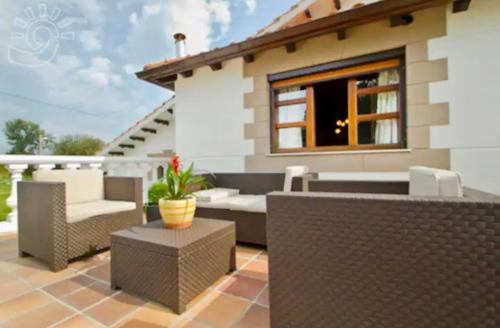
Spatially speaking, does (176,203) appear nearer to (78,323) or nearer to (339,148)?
(78,323)

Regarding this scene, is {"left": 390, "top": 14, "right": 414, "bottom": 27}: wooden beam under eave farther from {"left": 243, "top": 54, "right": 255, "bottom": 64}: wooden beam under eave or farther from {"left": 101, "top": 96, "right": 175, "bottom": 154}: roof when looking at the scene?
{"left": 101, "top": 96, "right": 175, "bottom": 154}: roof

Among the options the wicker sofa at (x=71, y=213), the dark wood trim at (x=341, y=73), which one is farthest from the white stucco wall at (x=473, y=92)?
the wicker sofa at (x=71, y=213)

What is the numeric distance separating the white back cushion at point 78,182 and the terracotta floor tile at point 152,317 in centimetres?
185

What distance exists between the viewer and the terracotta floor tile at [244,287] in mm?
1671

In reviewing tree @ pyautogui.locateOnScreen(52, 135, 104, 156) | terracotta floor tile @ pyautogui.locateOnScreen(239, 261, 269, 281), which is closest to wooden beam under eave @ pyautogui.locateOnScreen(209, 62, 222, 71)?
terracotta floor tile @ pyautogui.locateOnScreen(239, 261, 269, 281)

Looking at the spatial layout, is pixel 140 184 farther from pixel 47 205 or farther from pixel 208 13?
pixel 208 13

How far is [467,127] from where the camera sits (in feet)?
8.97

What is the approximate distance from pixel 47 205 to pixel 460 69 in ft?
15.4

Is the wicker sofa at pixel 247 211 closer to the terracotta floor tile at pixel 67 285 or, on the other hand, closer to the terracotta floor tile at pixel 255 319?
the terracotta floor tile at pixel 255 319

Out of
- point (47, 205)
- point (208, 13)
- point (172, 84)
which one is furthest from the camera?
point (208, 13)

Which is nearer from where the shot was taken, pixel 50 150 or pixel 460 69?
pixel 460 69

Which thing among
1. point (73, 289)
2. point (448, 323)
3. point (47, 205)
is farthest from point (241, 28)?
point (448, 323)

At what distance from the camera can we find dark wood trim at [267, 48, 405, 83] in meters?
3.10

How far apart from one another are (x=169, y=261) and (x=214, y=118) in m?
3.22
